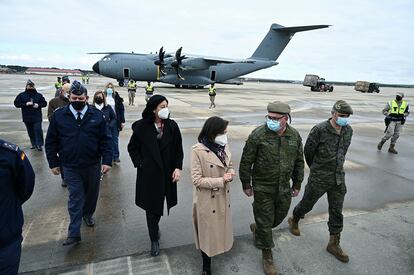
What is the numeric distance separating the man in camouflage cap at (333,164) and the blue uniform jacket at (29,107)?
6.70 meters

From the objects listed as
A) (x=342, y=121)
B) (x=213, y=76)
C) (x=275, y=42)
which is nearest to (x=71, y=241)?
(x=342, y=121)

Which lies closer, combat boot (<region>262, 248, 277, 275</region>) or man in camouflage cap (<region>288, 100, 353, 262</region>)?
combat boot (<region>262, 248, 277, 275</region>)

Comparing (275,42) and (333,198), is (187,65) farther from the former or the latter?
(333,198)

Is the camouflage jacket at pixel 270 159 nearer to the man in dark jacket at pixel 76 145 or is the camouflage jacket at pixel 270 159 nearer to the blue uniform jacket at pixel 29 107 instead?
the man in dark jacket at pixel 76 145

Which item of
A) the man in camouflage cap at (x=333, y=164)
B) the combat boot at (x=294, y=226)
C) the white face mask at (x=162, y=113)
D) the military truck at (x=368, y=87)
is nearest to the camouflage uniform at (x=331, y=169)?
the man in camouflage cap at (x=333, y=164)

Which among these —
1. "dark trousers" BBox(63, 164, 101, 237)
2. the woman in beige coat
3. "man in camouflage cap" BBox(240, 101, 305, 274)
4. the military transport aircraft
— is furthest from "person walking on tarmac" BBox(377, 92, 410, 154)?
the military transport aircraft

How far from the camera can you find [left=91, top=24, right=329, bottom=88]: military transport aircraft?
2858cm

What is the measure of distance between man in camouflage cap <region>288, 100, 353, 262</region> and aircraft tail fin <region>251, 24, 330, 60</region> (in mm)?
31512

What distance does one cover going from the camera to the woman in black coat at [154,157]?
3.26 metres

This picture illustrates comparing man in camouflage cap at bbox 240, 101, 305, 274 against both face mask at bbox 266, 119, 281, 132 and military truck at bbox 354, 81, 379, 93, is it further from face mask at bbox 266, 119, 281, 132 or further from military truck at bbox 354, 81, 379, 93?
military truck at bbox 354, 81, 379, 93

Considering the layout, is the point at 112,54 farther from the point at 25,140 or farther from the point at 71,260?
the point at 71,260

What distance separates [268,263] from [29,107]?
6.89 m

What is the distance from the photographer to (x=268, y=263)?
3.17m

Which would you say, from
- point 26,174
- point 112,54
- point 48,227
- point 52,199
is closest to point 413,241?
point 26,174
